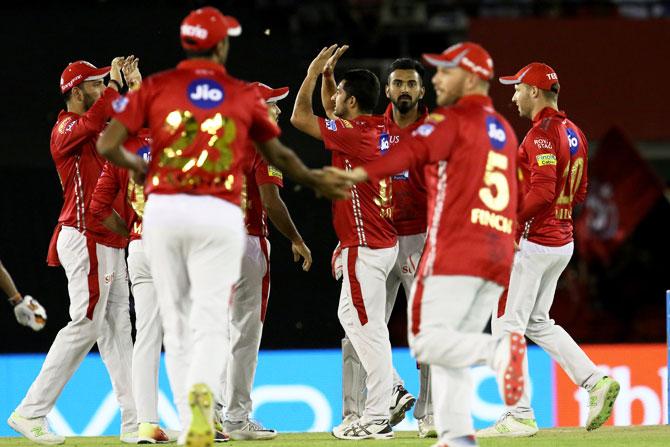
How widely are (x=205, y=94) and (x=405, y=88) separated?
247cm

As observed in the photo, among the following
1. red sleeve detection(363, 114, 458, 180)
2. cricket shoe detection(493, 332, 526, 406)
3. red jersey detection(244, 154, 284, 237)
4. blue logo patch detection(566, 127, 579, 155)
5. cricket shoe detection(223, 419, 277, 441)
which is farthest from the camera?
blue logo patch detection(566, 127, 579, 155)

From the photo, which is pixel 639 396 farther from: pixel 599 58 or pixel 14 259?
pixel 14 259

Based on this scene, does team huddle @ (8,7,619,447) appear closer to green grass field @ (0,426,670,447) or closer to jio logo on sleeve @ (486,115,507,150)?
jio logo on sleeve @ (486,115,507,150)

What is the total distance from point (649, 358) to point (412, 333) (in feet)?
20.5

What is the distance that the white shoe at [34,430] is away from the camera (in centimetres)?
762

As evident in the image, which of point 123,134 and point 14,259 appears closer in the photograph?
point 123,134

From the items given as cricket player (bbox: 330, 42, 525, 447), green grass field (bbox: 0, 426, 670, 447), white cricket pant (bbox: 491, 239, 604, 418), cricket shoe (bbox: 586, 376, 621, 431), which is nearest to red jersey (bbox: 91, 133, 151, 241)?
green grass field (bbox: 0, 426, 670, 447)

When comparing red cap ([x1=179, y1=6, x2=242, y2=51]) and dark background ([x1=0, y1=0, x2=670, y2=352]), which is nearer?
red cap ([x1=179, y1=6, x2=242, y2=51])

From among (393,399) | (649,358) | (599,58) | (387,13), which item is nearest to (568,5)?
(599,58)

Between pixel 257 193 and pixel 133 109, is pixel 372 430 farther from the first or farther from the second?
pixel 133 109

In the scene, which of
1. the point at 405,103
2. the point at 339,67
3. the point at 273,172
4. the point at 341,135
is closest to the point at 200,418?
the point at 341,135

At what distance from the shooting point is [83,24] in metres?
12.8

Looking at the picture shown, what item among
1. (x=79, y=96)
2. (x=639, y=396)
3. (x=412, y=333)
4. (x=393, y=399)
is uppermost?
(x=79, y=96)

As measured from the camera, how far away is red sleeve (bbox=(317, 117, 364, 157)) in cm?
763
